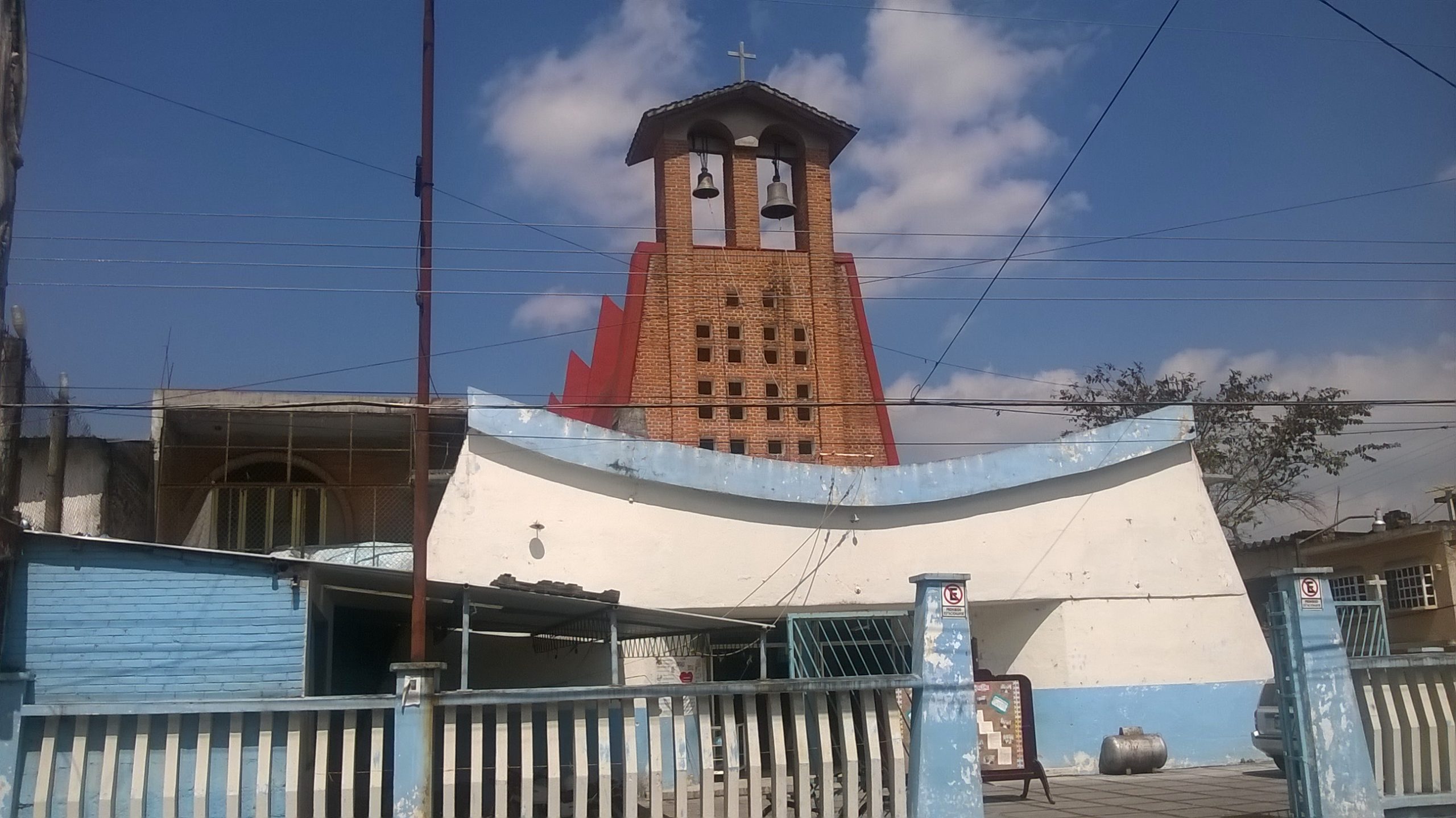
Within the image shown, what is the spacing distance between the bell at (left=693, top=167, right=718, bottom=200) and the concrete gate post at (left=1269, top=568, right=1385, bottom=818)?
11993 mm

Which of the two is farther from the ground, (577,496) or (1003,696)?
(577,496)

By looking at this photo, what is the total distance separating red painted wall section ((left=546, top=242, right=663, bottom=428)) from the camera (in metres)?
19.5

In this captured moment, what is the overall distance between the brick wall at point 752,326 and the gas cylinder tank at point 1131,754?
657 cm

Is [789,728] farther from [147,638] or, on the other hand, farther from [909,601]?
[909,601]

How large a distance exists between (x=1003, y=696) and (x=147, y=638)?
7889 mm

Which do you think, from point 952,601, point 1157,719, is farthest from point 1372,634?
point 952,601

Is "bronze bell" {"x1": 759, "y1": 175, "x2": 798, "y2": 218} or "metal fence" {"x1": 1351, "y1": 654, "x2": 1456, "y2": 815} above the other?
"bronze bell" {"x1": 759, "y1": 175, "x2": 798, "y2": 218}

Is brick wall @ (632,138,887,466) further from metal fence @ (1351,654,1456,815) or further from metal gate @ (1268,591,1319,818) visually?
metal fence @ (1351,654,1456,815)

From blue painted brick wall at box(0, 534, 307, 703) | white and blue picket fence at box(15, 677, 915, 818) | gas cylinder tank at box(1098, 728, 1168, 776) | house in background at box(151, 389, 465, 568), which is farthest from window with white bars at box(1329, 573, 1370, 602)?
blue painted brick wall at box(0, 534, 307, 703)

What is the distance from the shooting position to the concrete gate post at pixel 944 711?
802 centimetres

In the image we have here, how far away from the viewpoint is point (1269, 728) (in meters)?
12.8

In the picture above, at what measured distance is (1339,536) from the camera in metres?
24.3

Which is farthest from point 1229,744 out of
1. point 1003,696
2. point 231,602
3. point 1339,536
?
point 231,602

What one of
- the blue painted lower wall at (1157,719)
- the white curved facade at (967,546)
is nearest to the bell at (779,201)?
the white curved facade at (967,546)
